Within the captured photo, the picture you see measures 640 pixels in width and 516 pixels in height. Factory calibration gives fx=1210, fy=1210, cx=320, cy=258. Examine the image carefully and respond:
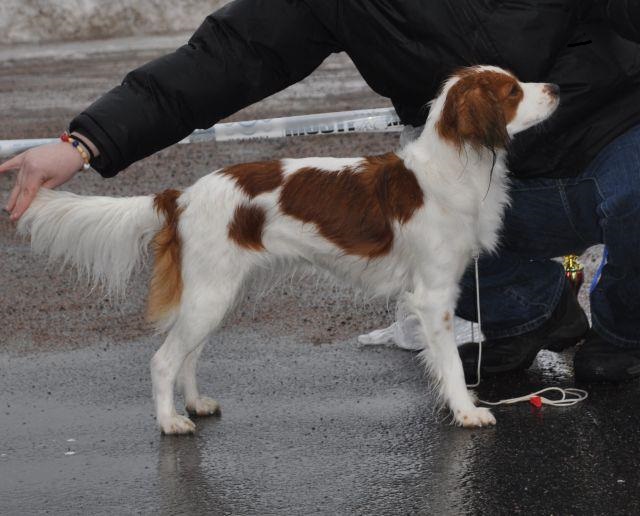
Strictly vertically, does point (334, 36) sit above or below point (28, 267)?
above

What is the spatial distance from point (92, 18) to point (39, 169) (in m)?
19.6

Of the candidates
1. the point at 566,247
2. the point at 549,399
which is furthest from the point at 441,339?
the point at 566,247

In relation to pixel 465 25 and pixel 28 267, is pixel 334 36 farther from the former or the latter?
pixel 28 267

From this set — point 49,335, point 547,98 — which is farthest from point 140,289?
point 547,98

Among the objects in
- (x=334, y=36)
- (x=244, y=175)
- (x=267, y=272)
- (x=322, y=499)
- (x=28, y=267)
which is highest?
(x=334, y=36)

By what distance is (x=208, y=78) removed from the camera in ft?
14.9

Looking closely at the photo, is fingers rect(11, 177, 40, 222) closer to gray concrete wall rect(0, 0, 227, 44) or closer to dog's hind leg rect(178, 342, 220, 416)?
dog's hind leg rect(178, 342, 220, 416)

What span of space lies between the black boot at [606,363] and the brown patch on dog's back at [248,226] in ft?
4.44

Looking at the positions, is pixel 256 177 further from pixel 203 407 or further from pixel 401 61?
pixel 203 407

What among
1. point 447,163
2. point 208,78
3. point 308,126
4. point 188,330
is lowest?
point 308,126

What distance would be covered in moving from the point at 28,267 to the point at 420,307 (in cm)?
292

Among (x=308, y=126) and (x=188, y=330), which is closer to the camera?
(x=188, y=330)

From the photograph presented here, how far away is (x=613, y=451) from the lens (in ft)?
13.1

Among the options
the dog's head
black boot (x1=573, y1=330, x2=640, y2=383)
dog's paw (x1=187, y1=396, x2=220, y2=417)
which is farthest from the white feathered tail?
black boot (x1=573, y1=330, x2=640, y2=383)
